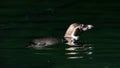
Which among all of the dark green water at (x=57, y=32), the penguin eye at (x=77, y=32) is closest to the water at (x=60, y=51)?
the dark green water at (x=57, y=32)

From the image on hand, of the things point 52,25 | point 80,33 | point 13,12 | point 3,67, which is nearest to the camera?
point 3,67

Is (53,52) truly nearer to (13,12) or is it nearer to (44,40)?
(44,40)

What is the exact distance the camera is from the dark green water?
462 inches

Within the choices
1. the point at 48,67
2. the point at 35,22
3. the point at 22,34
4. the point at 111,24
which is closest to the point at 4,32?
the point at 22,34

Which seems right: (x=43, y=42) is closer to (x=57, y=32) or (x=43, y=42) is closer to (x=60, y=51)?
(x=60, y=51)

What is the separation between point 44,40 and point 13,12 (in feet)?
14.1

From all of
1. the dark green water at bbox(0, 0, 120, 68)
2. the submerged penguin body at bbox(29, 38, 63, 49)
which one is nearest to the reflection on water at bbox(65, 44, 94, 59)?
the dark green water at bbox(0, 0, 120, 68)

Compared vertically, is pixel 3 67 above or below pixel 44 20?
below

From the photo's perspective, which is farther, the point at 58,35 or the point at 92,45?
the point at 58,35

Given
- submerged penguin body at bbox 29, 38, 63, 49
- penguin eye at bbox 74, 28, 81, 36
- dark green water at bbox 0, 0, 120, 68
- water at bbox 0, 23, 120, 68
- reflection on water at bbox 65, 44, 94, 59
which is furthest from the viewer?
penguin eye at bbox 74, 28, 81, 36

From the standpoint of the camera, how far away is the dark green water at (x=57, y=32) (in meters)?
11.7

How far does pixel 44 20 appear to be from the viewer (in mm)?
16000

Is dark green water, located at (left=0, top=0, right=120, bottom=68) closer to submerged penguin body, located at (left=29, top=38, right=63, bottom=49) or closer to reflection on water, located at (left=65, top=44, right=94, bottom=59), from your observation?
reflection on water, located at (left=65, top=44, right=94, bottom=59)

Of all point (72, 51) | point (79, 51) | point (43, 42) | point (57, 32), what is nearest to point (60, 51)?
point (72, 51)
